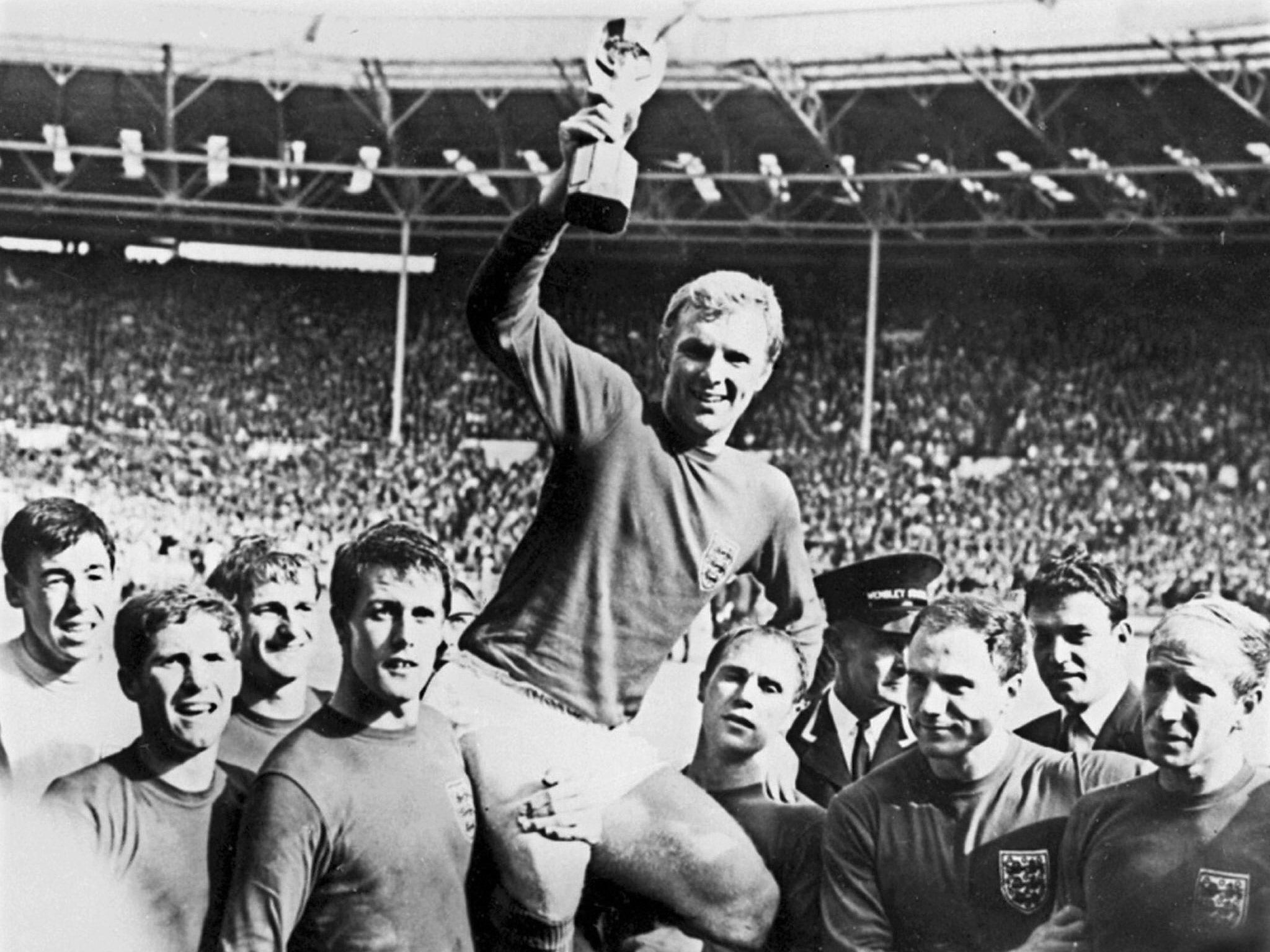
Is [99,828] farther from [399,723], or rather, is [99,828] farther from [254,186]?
[254,186]

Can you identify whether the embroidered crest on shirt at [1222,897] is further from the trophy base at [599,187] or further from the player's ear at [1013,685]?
the trophy base at [599,187]

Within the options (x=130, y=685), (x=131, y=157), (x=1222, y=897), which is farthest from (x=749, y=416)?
(x=131, y=157)

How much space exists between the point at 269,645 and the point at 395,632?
52cm

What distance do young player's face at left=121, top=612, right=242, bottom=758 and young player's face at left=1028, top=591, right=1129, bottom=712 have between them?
2.69 metres

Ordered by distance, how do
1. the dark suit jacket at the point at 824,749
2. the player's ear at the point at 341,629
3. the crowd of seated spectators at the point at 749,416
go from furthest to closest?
the crowd of seated spectators at the point at 749,416 < the dark suit jacket at the point at 824,749 < the player's ear at the point at 341,629

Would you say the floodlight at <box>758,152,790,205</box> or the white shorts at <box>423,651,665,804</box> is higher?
the floodlight at <box>758,152,790,205</box>

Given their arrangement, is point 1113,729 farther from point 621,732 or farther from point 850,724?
point 621,732

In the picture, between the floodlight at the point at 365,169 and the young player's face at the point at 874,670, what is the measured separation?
9.48 feet

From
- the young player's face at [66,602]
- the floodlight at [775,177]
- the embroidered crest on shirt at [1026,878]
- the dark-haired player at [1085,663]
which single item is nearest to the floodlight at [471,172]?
the floodlight at [775,177]

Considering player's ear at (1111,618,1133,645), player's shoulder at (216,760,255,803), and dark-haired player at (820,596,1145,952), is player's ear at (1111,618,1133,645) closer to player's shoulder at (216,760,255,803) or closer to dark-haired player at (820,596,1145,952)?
dark-haired player at (820,596,1145,952)

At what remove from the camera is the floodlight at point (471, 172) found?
19.1ft

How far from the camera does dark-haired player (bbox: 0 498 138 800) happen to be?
4758mm

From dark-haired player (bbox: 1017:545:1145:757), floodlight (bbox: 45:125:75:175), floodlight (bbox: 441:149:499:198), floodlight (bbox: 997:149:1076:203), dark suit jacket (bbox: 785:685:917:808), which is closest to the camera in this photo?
dark-haired player (bbox: 1017:545:1145:757)

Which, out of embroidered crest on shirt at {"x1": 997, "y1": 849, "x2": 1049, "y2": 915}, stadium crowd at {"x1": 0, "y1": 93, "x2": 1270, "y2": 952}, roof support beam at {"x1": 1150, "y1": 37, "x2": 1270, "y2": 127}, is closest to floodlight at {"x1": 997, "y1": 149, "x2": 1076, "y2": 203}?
roof support beam at {"x1": 1150, "y1": 37, "x2": 1270, "y2": 127}
